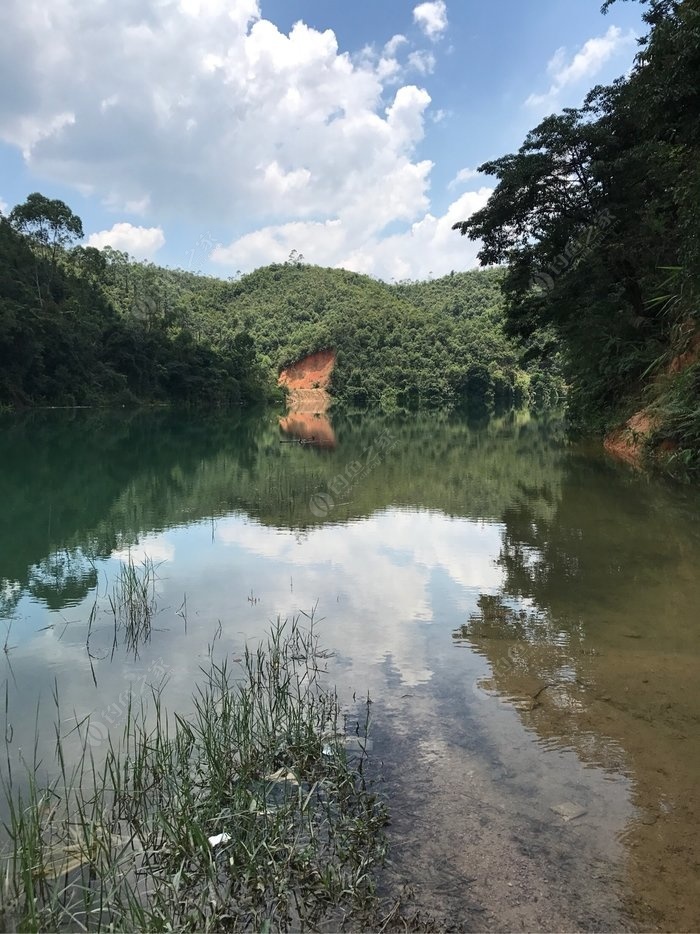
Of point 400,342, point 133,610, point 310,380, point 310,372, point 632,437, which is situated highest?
point 400,342

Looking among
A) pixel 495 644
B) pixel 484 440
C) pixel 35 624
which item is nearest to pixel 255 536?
pixel 35 624

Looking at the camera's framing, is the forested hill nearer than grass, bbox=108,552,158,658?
No

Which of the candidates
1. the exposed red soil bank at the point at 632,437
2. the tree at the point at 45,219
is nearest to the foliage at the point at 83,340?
the tree at the point at 45,219

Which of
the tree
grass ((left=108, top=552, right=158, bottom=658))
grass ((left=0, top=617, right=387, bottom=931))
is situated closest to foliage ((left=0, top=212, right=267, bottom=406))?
the tree

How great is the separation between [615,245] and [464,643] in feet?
46.9

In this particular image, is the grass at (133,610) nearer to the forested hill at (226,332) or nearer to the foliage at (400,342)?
the forested hill at (226,332)

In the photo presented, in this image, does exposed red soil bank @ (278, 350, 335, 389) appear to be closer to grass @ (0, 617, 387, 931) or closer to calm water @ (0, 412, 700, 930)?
calm water @ (0, 412, 700, 930)

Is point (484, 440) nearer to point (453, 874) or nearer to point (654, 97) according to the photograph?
point (654, 97)

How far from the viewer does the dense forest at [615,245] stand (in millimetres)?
11883

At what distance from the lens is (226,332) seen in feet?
253

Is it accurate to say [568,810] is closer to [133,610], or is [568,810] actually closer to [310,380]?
[133,610]

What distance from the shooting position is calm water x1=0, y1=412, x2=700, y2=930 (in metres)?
2.63

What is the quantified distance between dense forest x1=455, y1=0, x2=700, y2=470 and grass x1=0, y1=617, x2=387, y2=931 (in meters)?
9.94

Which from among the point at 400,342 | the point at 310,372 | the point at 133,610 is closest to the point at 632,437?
the point at 133,610
